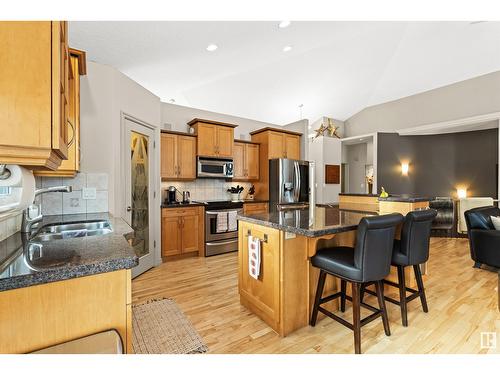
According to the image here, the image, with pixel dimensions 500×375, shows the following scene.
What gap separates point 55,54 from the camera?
828 millimetres

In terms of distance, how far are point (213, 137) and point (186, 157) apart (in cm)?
62

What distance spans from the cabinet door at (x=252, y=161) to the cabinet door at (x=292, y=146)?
660mm

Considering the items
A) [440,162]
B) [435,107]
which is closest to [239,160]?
[435,107]

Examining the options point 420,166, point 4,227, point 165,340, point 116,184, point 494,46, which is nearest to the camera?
point 4,227

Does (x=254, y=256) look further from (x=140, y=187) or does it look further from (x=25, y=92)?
(x=140, y=187)

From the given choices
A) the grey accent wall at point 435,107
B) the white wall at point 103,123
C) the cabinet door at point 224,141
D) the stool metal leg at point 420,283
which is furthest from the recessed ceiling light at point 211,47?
the grey accent wall at point 435,107

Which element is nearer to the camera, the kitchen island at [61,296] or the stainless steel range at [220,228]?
the kitchen island at [61,296]

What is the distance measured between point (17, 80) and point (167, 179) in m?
3.45

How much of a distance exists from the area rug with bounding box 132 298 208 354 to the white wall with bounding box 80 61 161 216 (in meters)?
1.18

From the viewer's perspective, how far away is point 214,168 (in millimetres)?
4402

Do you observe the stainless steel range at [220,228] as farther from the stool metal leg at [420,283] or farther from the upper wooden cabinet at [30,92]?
the upper wooden cabinet at [30,92]

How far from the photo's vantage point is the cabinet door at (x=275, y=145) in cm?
498
